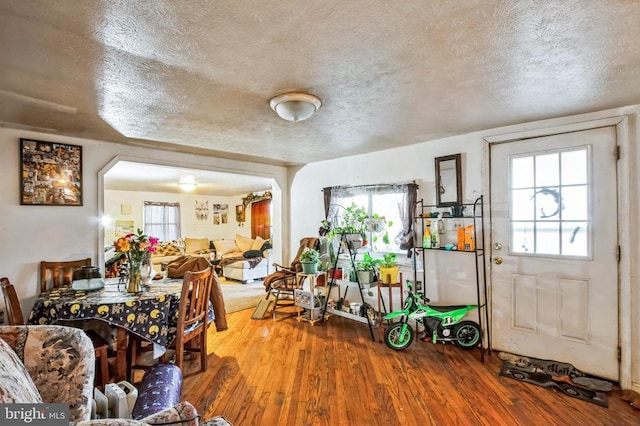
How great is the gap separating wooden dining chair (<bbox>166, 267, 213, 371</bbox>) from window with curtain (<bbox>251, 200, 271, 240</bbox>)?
17.8 ft

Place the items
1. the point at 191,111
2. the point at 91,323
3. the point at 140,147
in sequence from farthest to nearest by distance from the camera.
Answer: the point at 140,147 < the point at 91,323 < the point at 191,111

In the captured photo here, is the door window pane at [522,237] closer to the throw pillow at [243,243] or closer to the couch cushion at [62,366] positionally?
the couch cushion at [62,366]

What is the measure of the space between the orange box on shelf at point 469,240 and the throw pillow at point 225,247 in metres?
6.18

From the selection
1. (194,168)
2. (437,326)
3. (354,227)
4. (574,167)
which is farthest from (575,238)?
(194,168)

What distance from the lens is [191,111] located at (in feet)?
8.01

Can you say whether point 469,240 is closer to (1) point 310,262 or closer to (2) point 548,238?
(2) point 548,238

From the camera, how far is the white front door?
2.53 meters

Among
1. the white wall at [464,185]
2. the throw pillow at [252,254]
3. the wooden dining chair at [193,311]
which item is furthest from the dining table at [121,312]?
the throw pillow at [252,254]

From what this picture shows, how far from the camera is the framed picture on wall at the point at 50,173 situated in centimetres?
295

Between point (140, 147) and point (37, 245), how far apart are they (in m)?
1.37

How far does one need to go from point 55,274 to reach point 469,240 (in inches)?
156

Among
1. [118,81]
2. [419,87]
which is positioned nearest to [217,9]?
[118,81]

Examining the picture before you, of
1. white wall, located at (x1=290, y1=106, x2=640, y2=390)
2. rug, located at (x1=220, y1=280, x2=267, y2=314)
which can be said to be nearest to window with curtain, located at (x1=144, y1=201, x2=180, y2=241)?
rug, located at (x1=220, y1=280, x2=267, y2=314)

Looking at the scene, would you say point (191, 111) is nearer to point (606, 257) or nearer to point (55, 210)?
point (55, 210)
